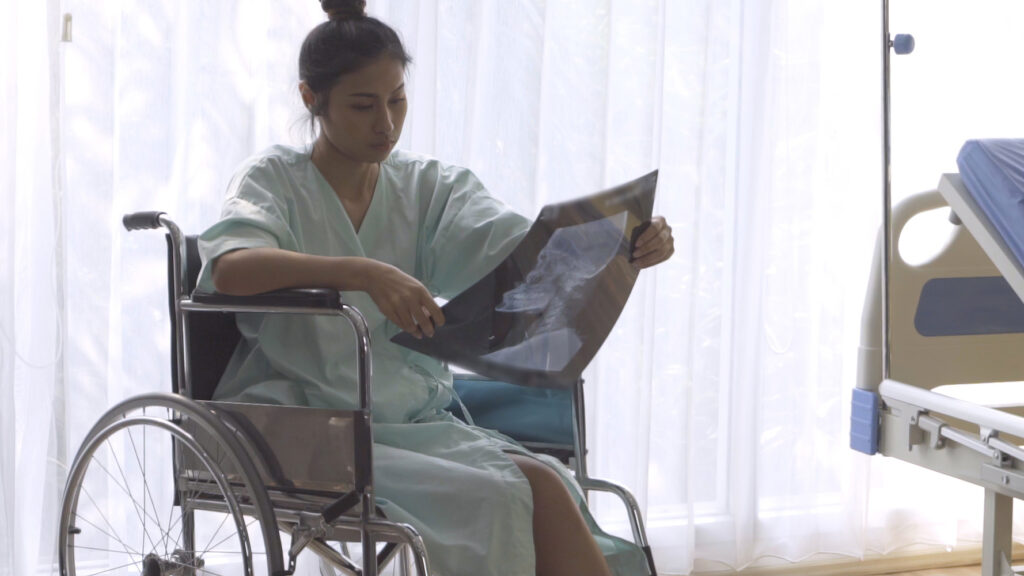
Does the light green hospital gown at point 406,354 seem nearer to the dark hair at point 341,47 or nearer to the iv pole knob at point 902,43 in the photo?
the dark hair at point 341,47

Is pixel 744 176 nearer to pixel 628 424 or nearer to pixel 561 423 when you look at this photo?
pixel 628 424

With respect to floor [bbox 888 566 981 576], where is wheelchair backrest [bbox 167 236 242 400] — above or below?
above

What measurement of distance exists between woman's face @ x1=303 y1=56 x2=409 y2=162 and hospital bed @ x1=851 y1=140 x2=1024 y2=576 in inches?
30.9

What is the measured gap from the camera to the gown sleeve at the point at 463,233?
1604 mm

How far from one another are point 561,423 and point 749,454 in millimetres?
1016

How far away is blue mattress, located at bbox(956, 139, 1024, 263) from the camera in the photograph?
155 cm

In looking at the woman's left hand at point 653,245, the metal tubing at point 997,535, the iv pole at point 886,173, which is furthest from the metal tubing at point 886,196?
the woman's left hand at point 653,245

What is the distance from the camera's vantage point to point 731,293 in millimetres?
2467

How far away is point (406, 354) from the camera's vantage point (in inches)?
61.7

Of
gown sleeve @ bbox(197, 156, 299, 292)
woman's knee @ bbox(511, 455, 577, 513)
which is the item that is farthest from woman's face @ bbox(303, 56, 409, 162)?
woman's knee @ bbox(511, 455, 577, 513)

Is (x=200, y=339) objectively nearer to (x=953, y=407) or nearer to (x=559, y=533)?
(x=559, y=533)

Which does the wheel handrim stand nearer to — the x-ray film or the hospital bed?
A: the x-ray film

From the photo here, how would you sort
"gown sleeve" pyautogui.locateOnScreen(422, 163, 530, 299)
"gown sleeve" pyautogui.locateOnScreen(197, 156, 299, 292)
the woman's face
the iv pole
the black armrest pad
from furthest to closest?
the iv pole, "gown sleeve" pyautogui.locateOnScreen(422, 163, 530, 299), the woman's face, "gown sleeve" pyautogui.locateOnScreen(197, 156, 299, 292), the black armrest pad

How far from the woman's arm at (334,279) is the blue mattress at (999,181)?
80 centimetres
